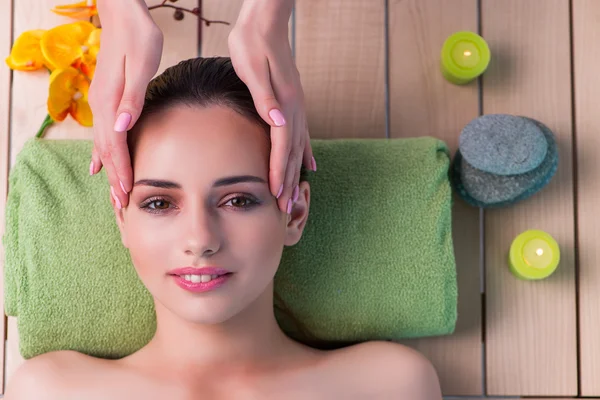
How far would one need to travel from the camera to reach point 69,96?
5.09 feet

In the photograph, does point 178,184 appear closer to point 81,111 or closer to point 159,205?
point 159,205

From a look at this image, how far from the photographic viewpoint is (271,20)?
1.16 metres

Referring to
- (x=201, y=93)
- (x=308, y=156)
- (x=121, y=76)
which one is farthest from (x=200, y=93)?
(x=308, y=156)

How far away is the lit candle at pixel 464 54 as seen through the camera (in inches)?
61.7

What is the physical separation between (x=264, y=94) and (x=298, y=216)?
12.1 inches

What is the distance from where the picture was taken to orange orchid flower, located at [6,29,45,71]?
1.58 metres

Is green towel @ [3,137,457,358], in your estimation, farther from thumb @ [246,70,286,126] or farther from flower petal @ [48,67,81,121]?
thumb @ [246,70,286,126]

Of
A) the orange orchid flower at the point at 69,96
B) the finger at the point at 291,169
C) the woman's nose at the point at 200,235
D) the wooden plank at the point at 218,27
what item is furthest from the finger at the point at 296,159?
the orange orchid flower at the point at 69,96

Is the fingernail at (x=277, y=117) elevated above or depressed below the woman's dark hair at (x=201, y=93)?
below

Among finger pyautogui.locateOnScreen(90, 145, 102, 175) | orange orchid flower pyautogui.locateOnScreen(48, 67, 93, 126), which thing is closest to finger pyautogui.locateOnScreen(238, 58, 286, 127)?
finger pyautogui.locateOnScreen(90, 145, 102, 175)

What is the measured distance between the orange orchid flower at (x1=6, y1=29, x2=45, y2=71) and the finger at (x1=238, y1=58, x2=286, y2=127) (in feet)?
2.35

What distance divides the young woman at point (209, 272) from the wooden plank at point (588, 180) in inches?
18.3

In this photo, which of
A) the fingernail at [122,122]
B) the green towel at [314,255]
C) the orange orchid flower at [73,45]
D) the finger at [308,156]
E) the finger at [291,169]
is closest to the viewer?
the fingernail at [122,122]

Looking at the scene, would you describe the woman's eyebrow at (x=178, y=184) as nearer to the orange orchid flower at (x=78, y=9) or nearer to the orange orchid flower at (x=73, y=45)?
the orange orchid flower at (x=73, y=45)
